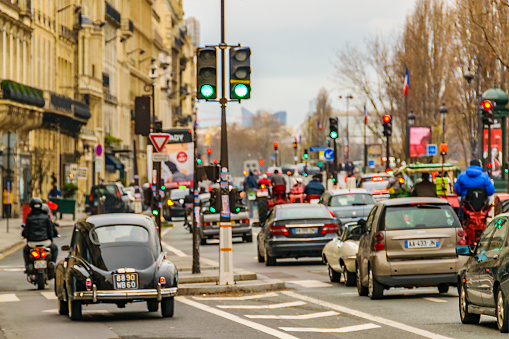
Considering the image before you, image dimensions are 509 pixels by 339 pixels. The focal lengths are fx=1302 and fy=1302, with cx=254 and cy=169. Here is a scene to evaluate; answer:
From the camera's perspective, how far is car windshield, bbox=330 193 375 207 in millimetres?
36312

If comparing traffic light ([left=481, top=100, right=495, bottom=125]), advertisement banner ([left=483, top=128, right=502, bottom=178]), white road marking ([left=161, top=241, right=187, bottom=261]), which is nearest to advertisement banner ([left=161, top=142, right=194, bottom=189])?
advertisement banner ([left=483, top=128, right=502, bottom=178])

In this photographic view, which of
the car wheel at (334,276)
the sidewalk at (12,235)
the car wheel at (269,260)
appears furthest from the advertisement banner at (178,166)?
the car wheel at (334,276)

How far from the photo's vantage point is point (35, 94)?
209 ft

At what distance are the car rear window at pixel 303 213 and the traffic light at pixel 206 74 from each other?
31.6 feet

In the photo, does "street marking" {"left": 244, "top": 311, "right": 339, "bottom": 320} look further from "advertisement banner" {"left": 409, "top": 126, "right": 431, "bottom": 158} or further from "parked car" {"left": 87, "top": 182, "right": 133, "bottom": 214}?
"advertisement banner" {"left": 409, "top": 126, "right": 431, "bottom": 158}

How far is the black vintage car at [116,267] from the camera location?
17.2 m

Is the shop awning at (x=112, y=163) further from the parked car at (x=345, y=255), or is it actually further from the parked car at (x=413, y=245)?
the parked car at (x=413, y=245)

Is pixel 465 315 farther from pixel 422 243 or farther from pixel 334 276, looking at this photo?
pixel 334 276

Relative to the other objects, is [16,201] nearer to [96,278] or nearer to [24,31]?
[24,31]

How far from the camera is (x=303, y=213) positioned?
3106 centimetres

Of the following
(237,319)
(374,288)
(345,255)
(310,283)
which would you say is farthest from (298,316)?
(310,283)

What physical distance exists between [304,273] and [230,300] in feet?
22.3

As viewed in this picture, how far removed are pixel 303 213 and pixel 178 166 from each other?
1149 inches

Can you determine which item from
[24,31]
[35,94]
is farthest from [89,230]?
[24,31]
